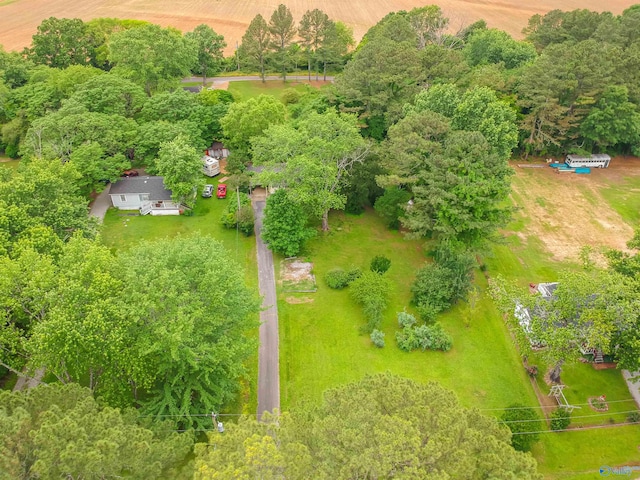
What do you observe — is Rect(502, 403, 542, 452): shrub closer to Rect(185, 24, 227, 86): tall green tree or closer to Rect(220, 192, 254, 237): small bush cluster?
Rect(220, 192, 254, 237): small bush cluster

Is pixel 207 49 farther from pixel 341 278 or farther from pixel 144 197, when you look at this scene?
pixel 341 278

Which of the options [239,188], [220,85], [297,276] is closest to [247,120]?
[239,188]

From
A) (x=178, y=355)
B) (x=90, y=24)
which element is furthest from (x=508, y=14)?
(x=178, y=355)

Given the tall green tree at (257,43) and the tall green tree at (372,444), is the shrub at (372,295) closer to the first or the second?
the tall green tree at (372,444)

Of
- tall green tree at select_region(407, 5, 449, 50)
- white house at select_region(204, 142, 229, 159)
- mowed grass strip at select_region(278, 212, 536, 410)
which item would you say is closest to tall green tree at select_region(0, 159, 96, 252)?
mowed grass strip at select_region(278, 212, 536, 410)

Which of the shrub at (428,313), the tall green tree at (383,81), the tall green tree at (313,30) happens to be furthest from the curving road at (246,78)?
the shrub at (428,313)

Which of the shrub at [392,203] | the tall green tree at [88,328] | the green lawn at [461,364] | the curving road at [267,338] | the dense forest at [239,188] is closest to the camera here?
the dense forest at [239,188]

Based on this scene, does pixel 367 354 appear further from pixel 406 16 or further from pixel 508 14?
pixel 508 14
